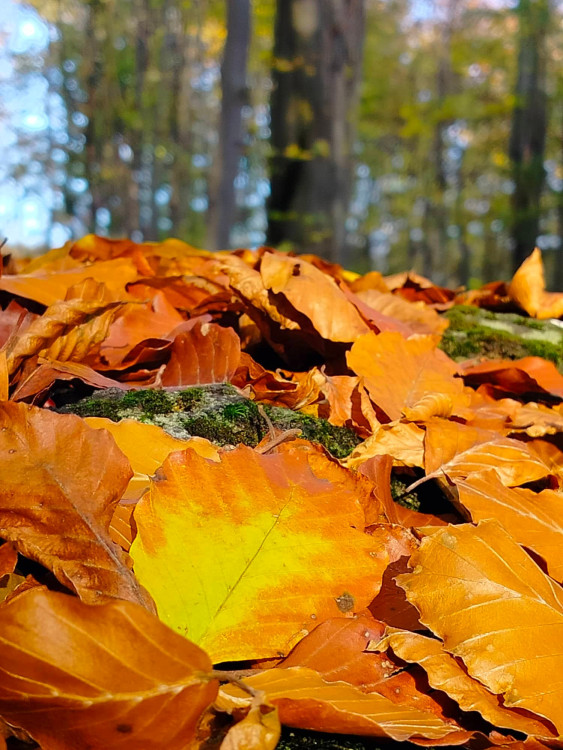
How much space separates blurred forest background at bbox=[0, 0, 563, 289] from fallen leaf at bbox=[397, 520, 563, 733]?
3.42m

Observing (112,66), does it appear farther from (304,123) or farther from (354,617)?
(354,617)

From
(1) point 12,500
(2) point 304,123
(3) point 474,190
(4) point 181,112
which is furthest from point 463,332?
(3) point 474,190

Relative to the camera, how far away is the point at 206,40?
18.6 metres

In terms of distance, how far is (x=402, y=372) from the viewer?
1091 mm

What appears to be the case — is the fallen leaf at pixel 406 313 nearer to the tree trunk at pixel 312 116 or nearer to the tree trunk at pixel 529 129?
the tree trunk at pixel 312 116

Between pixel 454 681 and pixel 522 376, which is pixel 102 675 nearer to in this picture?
pixel 454 681

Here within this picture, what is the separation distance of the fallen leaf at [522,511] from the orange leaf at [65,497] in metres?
0.46

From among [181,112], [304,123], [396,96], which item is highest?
[396,96]

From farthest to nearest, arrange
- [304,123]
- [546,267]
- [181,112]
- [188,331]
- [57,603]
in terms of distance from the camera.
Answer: [546,267] → [181,112] → [304,123] → [188,331] → [57,603]

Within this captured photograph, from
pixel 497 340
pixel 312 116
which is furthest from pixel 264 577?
pixel 312 116

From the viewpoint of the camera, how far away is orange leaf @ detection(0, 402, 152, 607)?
0.59 m

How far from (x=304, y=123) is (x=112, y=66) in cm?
970

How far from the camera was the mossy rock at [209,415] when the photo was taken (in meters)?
0.91

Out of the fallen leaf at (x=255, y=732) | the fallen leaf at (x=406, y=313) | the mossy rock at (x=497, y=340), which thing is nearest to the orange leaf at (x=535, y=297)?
the mossy rock at (x=497, y=340)
